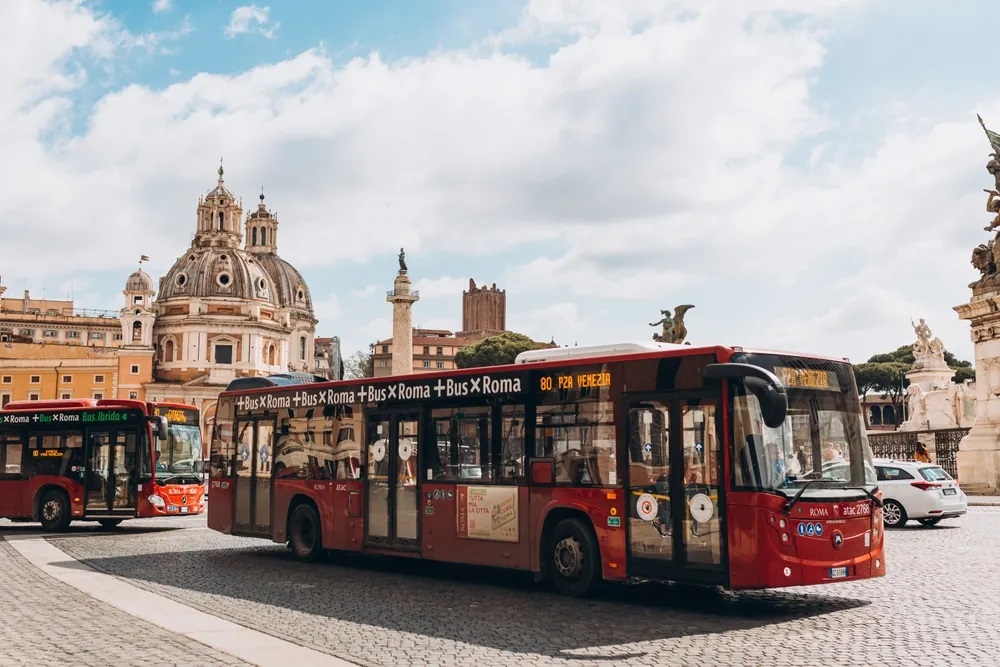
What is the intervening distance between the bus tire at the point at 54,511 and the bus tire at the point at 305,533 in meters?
8.01

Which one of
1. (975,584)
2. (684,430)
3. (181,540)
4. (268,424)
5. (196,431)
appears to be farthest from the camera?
(196,431)

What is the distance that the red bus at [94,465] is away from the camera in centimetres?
2138

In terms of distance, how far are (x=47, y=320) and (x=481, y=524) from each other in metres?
127

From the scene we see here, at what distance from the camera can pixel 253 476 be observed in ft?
54.7

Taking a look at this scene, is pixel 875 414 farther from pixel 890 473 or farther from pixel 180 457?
pixel 180 457

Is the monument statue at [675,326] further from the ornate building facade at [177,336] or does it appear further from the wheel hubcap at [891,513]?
the ornate building facade at [177,336]

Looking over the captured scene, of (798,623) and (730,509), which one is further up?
(730,509)

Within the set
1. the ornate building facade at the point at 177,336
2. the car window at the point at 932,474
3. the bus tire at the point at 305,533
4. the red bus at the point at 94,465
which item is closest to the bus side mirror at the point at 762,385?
the bus tire at the point at 305,533

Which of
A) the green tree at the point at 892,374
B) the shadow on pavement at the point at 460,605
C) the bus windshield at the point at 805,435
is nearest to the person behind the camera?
the shadow on pavement at the point at 460,605

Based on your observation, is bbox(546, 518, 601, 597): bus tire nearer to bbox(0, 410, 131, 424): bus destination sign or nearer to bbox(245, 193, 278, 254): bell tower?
bbox(0, 410, 131, 424): bus destination sign

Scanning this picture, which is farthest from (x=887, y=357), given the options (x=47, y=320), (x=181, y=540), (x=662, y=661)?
(x=662, y=661)

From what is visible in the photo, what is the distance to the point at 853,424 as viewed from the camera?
10.7 metres

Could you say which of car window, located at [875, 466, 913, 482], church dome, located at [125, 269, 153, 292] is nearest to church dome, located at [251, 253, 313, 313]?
church dome, located at [125, 269, 153, 292]

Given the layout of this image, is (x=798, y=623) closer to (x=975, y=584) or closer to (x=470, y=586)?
(x=975, y=584)
